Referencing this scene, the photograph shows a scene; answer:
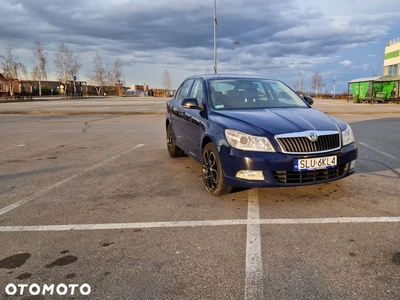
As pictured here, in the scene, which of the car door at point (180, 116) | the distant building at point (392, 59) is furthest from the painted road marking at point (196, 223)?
the distant building at point (392, 59)

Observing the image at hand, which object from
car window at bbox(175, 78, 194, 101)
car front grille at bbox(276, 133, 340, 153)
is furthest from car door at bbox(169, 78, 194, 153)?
car front grille at bbox(276, 133, 340, 153)

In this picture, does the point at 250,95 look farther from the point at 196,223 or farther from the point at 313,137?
the point at 196,223

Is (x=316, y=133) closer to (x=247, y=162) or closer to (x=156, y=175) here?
(x=247, y=162)

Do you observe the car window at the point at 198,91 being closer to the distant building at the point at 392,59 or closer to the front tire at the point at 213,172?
the front tire at the point at 213,172

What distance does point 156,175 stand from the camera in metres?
5.45

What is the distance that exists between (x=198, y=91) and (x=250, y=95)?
0.86 meters

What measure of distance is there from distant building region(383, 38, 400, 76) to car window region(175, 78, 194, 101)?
1879 inches

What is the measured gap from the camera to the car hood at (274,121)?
3.90 meters

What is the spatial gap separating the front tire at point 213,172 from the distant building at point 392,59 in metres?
49.6

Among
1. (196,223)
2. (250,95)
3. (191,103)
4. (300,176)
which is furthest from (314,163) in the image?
(191,103)

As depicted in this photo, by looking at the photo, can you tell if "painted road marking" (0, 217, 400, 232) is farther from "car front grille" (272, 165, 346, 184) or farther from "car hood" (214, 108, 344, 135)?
"car hood" (214, 108, 344, 135)

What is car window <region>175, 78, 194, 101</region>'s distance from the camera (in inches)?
245

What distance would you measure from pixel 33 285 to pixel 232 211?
6.84 ft

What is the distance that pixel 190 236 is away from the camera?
125 inches
